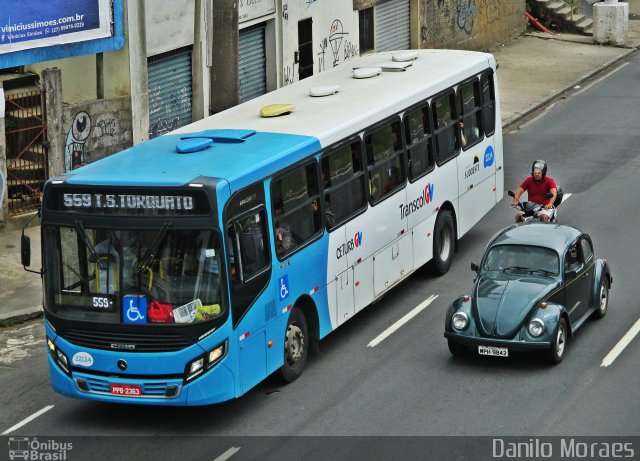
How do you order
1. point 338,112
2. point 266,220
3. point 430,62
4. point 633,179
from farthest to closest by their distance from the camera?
point 633,179 → point 430,62 → point 338,112 → point 266,220

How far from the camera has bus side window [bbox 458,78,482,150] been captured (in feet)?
71.2

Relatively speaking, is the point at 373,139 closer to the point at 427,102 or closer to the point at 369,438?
the point at 427,102

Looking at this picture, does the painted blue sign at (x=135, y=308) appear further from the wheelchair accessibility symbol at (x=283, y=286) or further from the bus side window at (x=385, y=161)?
the bus side window at (x=385, y=161)

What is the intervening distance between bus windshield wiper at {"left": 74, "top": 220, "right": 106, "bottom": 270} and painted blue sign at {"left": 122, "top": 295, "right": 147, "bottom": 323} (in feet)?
1.52

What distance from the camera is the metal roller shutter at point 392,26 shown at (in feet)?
120

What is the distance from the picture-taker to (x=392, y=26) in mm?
37469

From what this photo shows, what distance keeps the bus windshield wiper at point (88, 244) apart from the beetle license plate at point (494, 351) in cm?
493

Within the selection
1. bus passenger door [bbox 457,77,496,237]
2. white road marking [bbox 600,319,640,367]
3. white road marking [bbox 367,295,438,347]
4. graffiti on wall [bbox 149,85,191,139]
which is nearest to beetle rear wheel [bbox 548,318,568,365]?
white road marking [bbox 600,319,640,367]

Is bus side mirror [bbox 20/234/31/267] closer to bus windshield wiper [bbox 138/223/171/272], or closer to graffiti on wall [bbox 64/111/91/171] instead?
bus windshield wiper [bbox 138/223/171/272]

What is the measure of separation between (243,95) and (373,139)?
12.5 m

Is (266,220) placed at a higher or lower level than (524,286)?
higher

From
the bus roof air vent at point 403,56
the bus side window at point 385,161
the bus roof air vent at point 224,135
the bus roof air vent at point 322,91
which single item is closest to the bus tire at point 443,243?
the bus side window at point 385,161

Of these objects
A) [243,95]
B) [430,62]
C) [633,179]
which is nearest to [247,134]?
[430,62]

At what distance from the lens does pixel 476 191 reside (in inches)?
881
